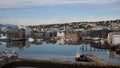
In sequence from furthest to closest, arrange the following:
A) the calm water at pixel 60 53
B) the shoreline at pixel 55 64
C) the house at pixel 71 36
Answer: the house at pixel 71 36, the calm water at pixel 60 53, the shoreline at pixel 55 64

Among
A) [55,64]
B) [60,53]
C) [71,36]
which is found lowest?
[71,36]

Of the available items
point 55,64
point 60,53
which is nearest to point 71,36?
point 60,53

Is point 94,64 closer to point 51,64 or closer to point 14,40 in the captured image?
point 51,64

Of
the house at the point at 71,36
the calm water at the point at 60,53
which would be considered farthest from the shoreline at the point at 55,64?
the house at the point at 71,36

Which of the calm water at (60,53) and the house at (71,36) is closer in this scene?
the calm water at (60,53)

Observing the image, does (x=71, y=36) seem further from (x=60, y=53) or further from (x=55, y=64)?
(x=55, y=64)

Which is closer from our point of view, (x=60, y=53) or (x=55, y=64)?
(x=55, y=64)

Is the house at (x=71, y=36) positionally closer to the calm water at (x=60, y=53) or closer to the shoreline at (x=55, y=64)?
the calm water at (x=60, y=53)

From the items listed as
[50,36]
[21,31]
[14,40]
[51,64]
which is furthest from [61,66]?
[50,36]

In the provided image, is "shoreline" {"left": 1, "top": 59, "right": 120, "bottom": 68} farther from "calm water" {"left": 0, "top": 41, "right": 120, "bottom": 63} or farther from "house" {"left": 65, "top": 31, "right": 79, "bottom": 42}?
"house" {"left": 65, "top": 31, "right": 79, "bottom": 42}

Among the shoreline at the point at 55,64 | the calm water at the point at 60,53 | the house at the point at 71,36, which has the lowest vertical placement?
the house at the point at 71,36

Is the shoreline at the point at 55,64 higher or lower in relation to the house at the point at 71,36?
higher

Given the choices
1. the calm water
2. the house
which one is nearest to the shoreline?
the calm water

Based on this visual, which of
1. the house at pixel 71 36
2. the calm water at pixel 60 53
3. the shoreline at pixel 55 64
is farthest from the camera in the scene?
the house at pixel 71 36
